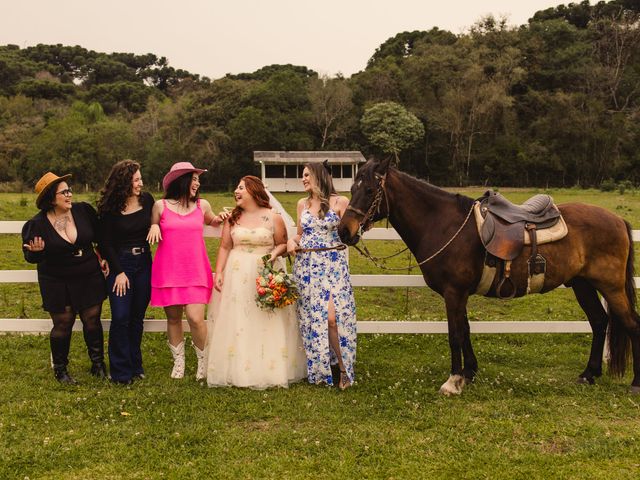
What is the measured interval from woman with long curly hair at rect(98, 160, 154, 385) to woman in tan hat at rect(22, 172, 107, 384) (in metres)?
0.15

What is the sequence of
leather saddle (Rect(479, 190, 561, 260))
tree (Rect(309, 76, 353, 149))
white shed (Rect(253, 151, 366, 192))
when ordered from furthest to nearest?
tree (Rect(309, 76, 353, 149))
white shed (Rect(253, 151, 366, 192))
leather saddle (Rect(479, 190, 561, 260))

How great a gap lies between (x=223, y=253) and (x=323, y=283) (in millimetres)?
1052

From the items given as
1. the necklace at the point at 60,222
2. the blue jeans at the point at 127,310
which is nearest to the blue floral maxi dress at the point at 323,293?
the blue jeans at the point at 127,310

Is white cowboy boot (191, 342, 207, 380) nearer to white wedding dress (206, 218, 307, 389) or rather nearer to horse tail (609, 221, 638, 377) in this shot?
white wedding dress (206, 218, 307, 389)

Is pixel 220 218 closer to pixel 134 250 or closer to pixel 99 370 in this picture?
pixel 134 250

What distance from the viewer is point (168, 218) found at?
5.16 metres

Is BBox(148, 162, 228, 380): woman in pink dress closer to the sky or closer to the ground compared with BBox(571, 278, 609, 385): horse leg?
closer to the sky

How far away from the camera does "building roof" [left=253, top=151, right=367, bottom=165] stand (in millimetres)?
39594

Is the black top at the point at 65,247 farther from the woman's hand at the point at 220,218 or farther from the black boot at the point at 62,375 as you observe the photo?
the woman's hand at the point at 220,218

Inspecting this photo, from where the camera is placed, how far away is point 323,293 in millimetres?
5066

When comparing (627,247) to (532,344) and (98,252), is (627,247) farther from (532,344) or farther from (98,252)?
(98,252)

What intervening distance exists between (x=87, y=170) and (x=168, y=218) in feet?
122

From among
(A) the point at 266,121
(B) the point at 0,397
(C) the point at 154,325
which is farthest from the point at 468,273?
(A) the point at 266,121

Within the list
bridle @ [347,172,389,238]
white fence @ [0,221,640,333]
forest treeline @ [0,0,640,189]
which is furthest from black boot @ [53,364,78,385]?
forest treeline @ [0,0,640,189]
